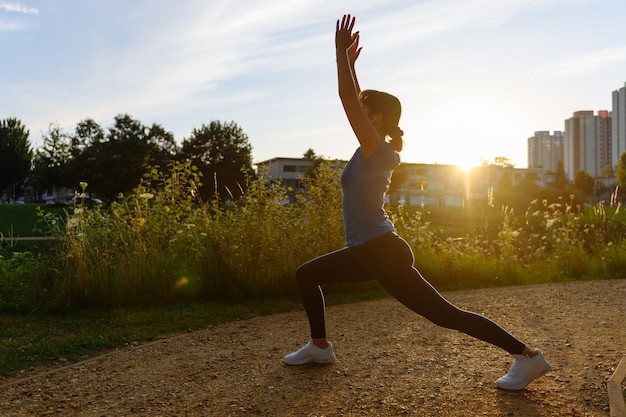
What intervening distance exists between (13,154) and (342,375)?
7035 cm

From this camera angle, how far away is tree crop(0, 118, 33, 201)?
215 ft

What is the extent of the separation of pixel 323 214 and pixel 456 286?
227cm

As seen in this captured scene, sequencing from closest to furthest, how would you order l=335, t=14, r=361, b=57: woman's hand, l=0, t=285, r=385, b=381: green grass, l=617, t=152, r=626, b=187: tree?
l=335, t=14, r=361, b=57: woman's hand → l=0, t=285, r=385, b=381: green grass → l=617, t=152, r=626, b=187: tree

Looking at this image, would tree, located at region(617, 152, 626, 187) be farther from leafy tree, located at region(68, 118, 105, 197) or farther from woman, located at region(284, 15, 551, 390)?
woman, located at region(284, 15, 551, 390)

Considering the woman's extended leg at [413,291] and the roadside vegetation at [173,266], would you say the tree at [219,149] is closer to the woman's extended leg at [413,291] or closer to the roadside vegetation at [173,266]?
the roadside vegetation at [173,266]

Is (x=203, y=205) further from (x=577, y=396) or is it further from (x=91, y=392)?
(x=577, y=396)

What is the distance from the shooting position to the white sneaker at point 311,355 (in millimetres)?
4582

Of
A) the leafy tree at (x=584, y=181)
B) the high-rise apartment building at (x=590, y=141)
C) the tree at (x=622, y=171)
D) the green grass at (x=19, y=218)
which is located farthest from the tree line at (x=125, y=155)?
the high-rise apartment building at (x=590, y=141)

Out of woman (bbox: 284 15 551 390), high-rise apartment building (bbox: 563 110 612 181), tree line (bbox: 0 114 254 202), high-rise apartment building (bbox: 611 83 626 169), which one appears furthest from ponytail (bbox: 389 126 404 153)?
high-rise apartment building (bbox: 563 110 612 181)

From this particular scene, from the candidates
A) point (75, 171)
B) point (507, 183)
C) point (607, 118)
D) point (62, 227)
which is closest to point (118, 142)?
point (75, 171)

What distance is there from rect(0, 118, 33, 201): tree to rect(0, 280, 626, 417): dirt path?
67.2 metres

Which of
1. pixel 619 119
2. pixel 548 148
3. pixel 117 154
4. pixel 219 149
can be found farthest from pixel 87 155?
pixel 548 148

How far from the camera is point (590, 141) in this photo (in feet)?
528

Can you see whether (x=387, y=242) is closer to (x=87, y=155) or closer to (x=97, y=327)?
(x=97, y=327)
